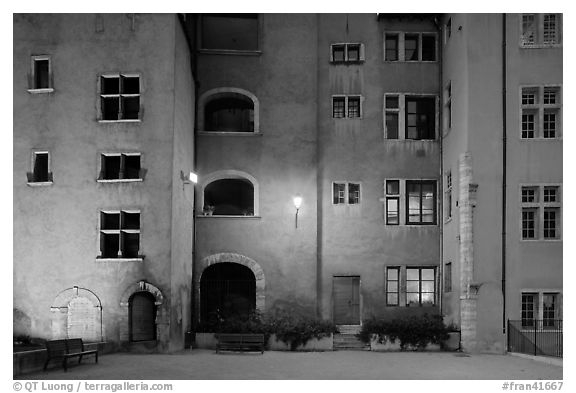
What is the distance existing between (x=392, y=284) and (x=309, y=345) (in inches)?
182

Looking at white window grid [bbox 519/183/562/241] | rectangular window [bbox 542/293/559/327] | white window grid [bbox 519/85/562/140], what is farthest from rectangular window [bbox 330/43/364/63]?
rectangular window [bbox 542/293/559/327]

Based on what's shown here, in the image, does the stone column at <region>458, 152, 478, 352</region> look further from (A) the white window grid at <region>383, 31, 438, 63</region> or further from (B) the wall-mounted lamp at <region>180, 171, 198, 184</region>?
(B) the wall-mounted lamp at <region>180, 171, 198, 184</region>

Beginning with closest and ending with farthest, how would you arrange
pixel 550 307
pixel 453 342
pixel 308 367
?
pixel 308 367, pixel 550 307, pixel 453 342

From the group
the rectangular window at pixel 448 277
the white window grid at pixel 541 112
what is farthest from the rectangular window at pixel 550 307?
the white window grid at pixel 541 112

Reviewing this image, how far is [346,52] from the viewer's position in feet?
94.3

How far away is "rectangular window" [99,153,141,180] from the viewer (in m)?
24.2

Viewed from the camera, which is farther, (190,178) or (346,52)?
(346,52)

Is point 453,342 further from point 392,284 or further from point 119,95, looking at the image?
point 119,95

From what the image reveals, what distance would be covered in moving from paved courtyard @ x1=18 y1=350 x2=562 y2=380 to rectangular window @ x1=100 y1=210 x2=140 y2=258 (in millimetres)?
3271

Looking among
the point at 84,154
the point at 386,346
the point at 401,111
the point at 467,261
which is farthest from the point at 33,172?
the point at 467,261

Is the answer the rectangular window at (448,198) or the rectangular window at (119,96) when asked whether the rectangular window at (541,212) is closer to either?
the rectangular window at (448,198)

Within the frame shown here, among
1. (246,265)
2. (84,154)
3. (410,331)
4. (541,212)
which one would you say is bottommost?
(410,331)

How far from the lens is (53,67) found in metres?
24.0
